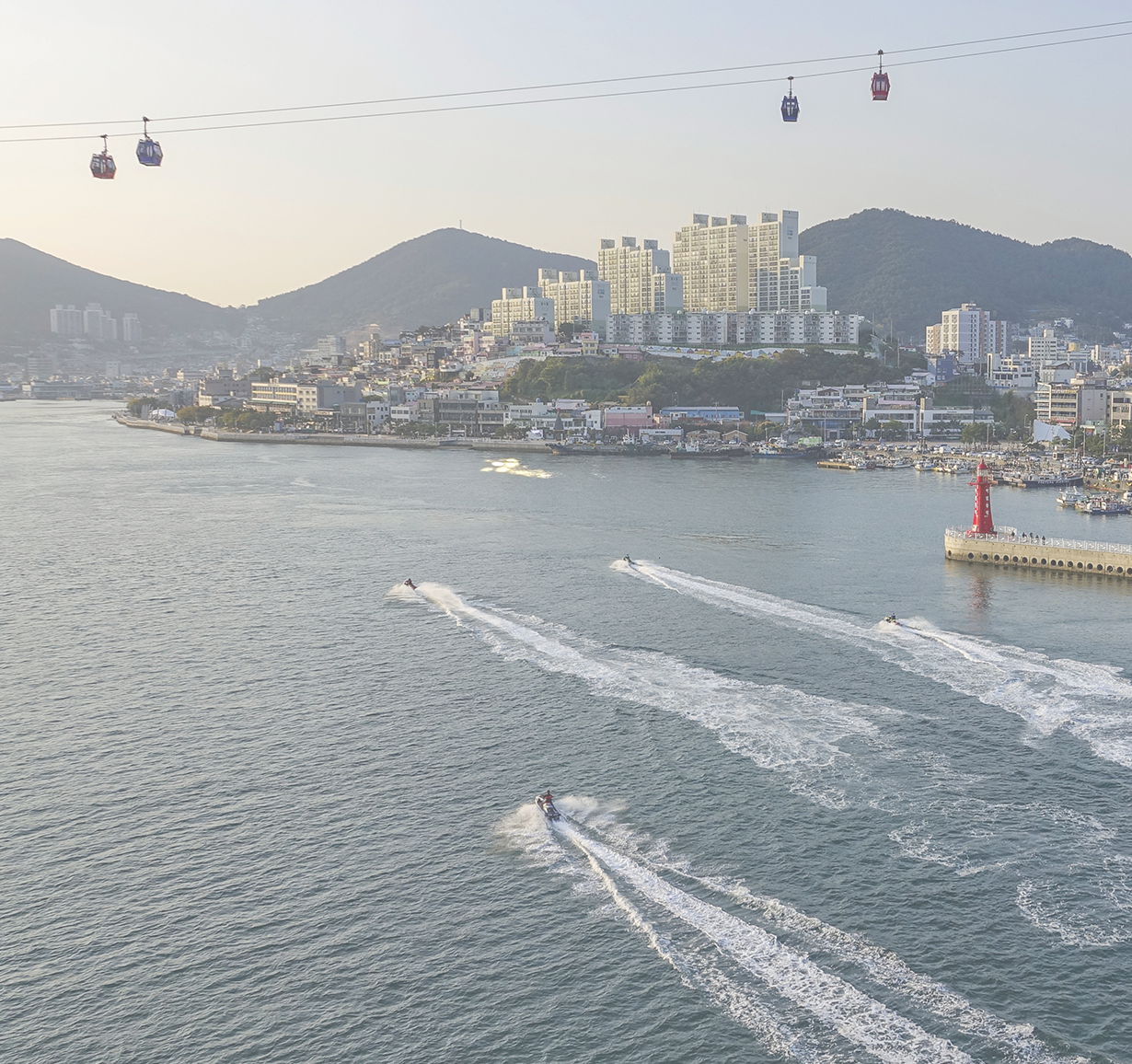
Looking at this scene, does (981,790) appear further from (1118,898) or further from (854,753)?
(1118,898)

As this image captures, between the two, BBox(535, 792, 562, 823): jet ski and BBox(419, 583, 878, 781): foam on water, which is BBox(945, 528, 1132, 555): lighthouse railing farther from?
BBox(535, 792, 562, 823): jet ski

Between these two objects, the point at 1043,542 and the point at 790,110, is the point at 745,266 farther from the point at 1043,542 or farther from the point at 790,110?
the point at 790,110

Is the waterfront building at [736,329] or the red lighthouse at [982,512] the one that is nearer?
the red lighthouse at [982,512]

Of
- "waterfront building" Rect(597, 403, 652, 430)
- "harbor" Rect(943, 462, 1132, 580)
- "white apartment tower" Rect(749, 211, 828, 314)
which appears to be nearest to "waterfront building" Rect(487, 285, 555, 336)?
"white apartment tower" Rect(749, 211, 828, 314)

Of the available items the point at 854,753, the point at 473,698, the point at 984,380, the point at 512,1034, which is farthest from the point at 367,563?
the point at 984,380

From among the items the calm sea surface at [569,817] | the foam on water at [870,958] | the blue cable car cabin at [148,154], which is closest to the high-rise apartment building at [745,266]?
the calm sea surface at [569,817]

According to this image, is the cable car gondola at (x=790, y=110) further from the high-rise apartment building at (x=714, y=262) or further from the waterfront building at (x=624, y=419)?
the high-rise apartment building at (x=714, y=262)
